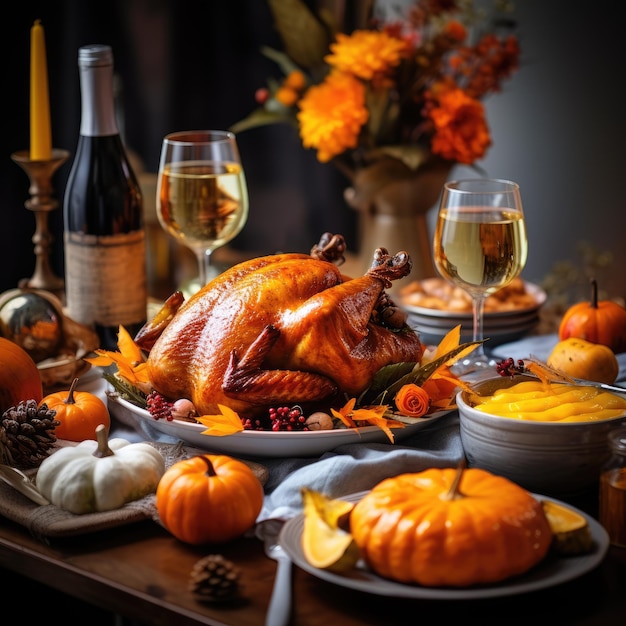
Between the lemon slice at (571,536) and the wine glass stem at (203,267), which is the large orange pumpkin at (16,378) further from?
the lemon slice at (571,536)

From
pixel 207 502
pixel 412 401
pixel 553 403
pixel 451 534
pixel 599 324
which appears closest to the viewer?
pixel 451 534

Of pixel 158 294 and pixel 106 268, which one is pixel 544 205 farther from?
pixel 106 268

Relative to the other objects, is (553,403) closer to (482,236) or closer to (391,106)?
(482,236)

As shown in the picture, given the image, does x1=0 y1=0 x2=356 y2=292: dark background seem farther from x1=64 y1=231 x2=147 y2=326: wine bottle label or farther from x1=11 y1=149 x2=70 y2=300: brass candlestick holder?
x1=64 y1=231 x2=147 y2=326: wine bottle label

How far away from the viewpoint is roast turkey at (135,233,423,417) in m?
1.22

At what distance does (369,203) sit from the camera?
2.13 metres

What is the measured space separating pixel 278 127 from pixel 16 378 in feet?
7.47

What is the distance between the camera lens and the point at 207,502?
40.5 inches

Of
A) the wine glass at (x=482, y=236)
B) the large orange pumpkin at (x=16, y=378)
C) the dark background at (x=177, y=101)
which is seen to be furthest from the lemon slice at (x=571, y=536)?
the dark background at (x=177, y=101)

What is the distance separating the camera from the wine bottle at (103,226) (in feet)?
5.55

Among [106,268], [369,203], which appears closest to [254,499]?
[106,268]

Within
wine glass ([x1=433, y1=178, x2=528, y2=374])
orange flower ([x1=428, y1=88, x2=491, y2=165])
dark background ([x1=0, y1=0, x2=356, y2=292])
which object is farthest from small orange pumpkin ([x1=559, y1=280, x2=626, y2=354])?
dark background ([x1=0, y1=0, x2=356, y2=292])

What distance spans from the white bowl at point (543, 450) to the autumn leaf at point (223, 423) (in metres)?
0.26

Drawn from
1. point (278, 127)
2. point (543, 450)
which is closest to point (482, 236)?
point (543, 450)
